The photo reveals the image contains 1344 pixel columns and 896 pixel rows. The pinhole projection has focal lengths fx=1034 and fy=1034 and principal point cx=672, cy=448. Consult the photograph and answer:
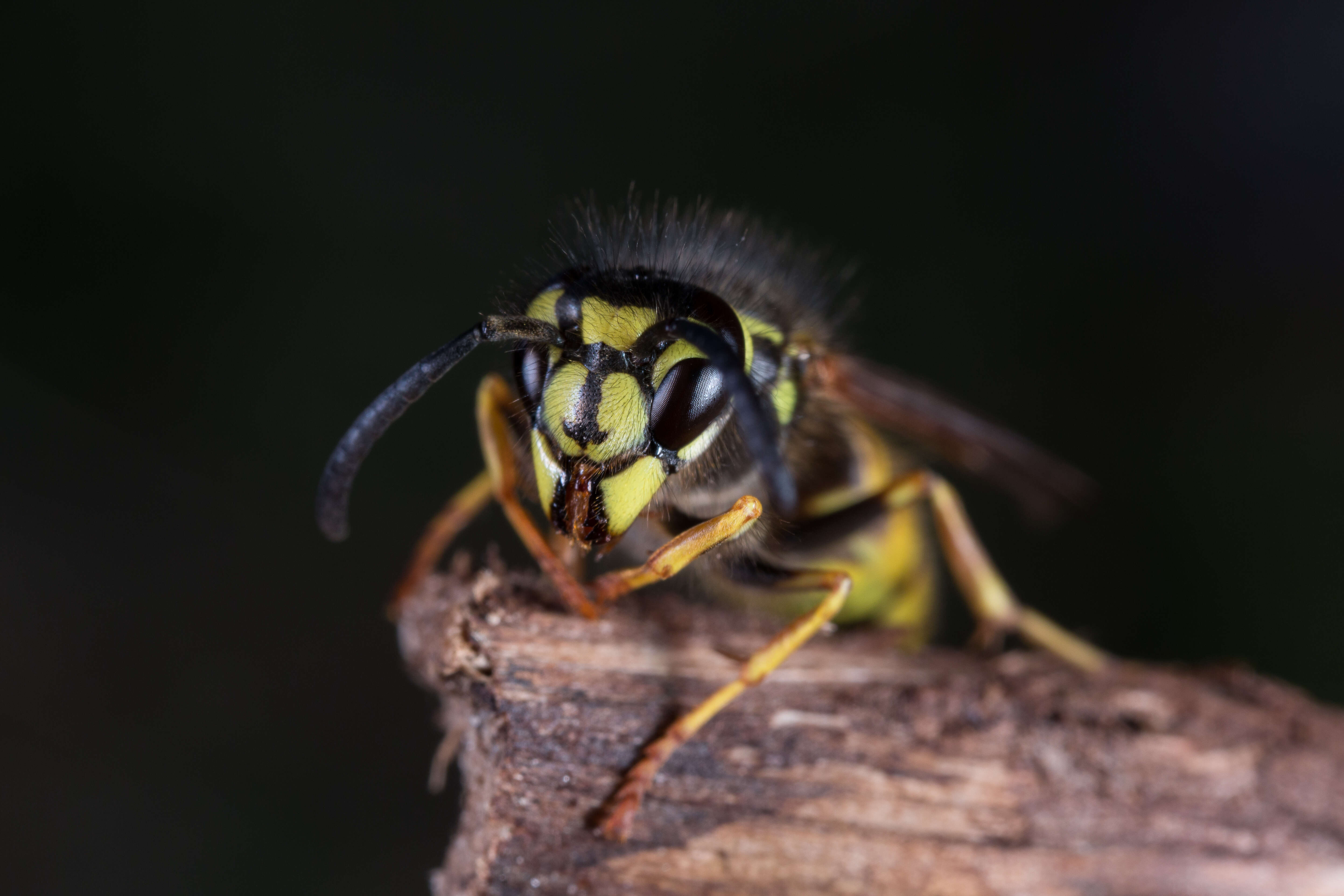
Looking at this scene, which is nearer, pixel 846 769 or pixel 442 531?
pixel 846 769

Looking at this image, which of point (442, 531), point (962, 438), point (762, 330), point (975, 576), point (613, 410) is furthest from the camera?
point (962, 438)

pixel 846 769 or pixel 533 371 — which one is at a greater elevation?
pixel 533 371

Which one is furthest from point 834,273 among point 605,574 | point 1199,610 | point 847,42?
point 1199,610

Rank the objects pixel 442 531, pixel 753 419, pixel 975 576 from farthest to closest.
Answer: pixel 975 576 < pixel 442 531 < pixel 753 419

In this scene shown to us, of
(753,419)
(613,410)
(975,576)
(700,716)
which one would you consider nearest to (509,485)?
(613,410)

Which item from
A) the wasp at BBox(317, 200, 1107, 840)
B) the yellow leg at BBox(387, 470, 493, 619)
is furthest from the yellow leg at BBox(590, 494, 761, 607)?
the yellow leg at BBox(387, 470, 493, 619)

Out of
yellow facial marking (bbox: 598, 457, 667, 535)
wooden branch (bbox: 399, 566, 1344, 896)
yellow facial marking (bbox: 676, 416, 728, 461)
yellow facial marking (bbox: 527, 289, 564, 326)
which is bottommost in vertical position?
wooden branch (bbox: 399, 566, 1344, 896)

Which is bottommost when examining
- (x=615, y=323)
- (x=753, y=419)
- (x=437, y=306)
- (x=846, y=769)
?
(x=846, y=769)

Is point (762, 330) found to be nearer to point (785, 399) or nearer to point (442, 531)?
point (785, 399)

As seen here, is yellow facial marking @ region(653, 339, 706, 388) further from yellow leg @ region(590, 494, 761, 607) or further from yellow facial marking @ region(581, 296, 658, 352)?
yellow leg @ region(590, 494, 761, 607)
